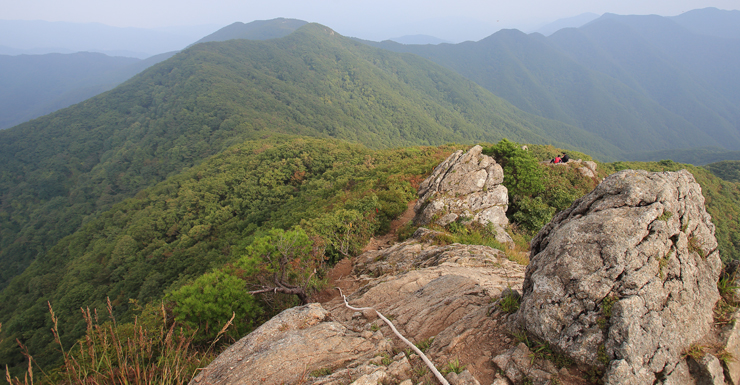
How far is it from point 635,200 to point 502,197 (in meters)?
11.4

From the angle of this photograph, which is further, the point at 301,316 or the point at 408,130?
the point at 408,130

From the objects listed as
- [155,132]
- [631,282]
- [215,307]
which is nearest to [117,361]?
[215,307]

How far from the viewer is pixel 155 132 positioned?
4685 inches

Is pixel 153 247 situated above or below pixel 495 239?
below

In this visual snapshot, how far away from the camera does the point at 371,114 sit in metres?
182

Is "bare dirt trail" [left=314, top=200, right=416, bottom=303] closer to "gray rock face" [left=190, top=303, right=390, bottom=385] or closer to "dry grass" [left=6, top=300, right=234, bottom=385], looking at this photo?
"gray rock face" [left=190, top=303, right=390, bottom=385]

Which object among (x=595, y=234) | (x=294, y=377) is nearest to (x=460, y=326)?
(x=595, y=234)

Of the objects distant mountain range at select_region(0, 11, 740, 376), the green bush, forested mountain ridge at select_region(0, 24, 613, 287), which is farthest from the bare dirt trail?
forested mountain ridge at select_region(0, 24, 613, 287)

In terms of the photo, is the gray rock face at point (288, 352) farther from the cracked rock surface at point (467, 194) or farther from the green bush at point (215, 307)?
the cracked rock surface at point (467, 194)

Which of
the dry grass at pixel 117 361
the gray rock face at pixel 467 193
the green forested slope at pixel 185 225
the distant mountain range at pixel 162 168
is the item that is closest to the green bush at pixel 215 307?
the dry grass at pixel 117 361

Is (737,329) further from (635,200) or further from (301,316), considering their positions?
(301,316)

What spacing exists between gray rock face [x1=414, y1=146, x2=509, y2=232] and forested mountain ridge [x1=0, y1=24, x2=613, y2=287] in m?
85.8

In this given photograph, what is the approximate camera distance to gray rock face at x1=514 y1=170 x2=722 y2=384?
3734 mm

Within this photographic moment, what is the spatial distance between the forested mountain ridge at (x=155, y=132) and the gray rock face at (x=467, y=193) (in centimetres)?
8582
